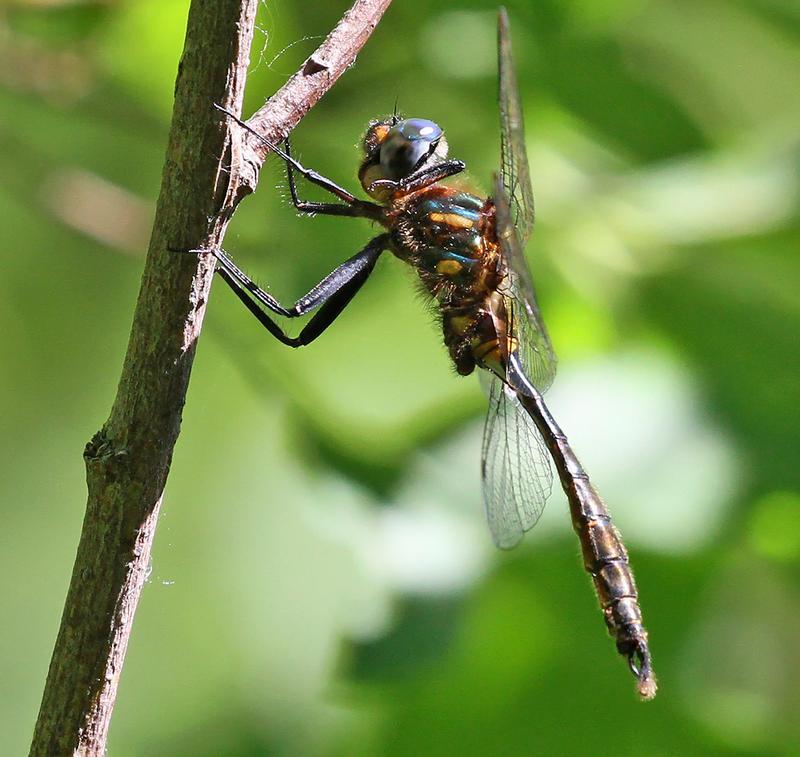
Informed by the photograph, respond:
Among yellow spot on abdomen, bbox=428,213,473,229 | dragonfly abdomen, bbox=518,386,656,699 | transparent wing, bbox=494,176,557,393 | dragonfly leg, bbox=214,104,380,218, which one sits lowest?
dragonfly abdomen, bbox=518,386,656,699

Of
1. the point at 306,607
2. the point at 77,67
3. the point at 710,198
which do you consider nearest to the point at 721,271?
the point at 710,198

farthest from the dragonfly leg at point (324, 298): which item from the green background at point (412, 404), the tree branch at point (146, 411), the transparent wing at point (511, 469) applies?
the tree branch at point (146, 411)

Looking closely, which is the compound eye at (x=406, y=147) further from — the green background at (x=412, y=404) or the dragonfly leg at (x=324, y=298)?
the green background at (x=412, y=404)

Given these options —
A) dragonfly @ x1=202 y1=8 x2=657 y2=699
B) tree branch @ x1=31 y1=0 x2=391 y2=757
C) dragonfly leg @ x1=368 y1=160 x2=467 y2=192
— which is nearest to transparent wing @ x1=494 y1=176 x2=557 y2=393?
dragonfly @ x1=202 y1=8 x2=657 y2=699

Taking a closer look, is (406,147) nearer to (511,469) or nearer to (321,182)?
(321,182)

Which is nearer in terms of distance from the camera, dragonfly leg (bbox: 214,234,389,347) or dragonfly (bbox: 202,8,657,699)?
dragonfly leg (bbox: 214,234,389,347)

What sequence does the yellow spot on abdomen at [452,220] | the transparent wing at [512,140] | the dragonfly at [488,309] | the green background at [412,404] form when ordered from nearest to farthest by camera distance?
the transparent wing at [512,140]
the dragonfly at [488,309]
the yellow spot on abdomen at [452,220]
the green background at [412,404]

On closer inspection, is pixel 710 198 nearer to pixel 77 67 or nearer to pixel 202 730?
pixel 77 67

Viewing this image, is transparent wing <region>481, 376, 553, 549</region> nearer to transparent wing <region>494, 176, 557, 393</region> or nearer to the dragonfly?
the dragonfly

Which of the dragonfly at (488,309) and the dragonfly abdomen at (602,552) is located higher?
the dragonfly at (488,309)
